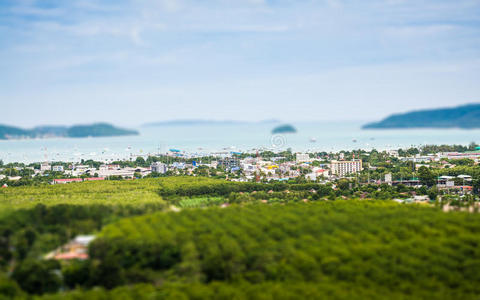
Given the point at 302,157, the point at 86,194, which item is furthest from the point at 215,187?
the point at 302,157

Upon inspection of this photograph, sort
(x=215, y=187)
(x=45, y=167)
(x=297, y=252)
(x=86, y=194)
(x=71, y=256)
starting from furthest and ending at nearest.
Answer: (x=45, y=167)
(x=215, y=187)
(x=86, y=194)
(x=71, y=256)
(x=297, y=252)

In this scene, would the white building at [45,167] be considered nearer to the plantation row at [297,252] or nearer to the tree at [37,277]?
the plantation row at [297,252]

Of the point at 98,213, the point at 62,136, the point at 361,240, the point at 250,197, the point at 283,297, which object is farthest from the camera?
the point at 62,136

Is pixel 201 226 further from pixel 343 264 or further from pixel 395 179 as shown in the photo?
pixel 395 179

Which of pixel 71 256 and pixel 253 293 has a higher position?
pixel 71 256

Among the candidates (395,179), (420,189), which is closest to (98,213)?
(420,189)

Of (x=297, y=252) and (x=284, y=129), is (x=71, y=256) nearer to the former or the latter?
(x=297, y=252)

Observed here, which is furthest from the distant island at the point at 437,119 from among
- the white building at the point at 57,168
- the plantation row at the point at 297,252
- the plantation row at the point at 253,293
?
the plantation row at the point at 253,293
